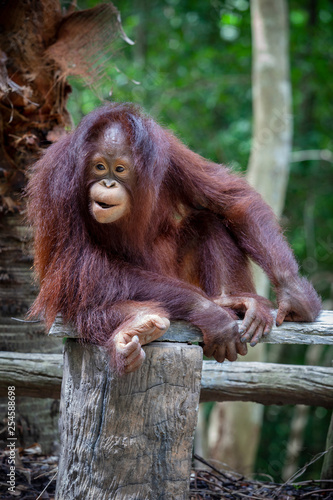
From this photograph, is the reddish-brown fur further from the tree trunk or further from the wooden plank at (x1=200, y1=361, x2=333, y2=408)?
the tree trunk

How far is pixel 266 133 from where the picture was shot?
22.7ft

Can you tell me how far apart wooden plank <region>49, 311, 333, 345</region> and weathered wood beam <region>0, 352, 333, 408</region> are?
855mm

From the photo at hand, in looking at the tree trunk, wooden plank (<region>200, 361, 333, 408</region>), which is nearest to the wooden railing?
wooden plank (<region>200, 361, 333, 408</region>)

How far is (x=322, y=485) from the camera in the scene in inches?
131

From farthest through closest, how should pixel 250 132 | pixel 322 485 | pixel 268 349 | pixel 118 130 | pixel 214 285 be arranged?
pixel 268 349
pixel 250 132
pixel 322 485
pixel 214 285
pixel 118 130

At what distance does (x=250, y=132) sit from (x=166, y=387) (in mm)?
6858

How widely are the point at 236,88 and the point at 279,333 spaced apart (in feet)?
23.8

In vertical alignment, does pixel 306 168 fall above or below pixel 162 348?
above

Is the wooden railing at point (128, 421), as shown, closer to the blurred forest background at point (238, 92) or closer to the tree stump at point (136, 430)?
the tree stump at point (136, 430)

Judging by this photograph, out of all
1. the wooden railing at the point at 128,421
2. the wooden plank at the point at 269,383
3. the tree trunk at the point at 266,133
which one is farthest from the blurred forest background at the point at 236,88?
the wooden railing at the point at 128,421

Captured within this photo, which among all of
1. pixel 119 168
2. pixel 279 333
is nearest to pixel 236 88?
pixel 119 168

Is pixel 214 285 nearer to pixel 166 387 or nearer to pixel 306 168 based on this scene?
pixel 166 387

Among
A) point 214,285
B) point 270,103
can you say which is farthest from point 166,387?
point 270,103

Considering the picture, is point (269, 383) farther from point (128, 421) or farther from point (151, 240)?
point (128, 421)
